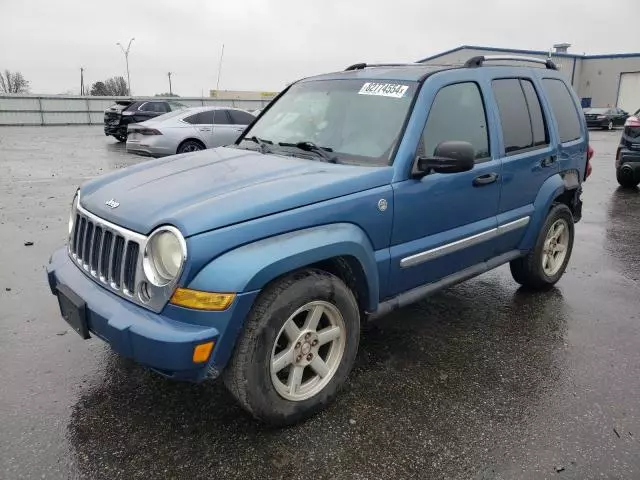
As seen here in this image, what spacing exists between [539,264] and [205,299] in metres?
3.31

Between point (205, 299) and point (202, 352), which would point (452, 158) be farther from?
point (202, 352)

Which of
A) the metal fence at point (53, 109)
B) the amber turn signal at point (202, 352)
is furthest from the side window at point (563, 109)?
the metal fence at point (53, 109)

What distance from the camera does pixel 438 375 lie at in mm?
3355

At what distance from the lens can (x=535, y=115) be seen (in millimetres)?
4355

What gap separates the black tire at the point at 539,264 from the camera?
179 inches

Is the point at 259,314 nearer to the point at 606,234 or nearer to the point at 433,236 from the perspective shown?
the point at 433,236

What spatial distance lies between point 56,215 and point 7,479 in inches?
224

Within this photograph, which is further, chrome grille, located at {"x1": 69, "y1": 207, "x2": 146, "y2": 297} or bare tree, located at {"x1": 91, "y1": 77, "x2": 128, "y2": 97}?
bare tree, located at {"x1": 91, "y1": 77, "x2": 128, "y2": 97}

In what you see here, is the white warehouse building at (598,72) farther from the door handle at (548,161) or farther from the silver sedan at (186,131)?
the door handle at (548,161)

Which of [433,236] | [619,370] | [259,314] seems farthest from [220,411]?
[619,370]

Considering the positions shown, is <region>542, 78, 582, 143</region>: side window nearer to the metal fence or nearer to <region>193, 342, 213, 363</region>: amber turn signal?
<region>193, 342, 213, 363</region>: amber turn signal

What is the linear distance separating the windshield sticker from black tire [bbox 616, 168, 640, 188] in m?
8.24

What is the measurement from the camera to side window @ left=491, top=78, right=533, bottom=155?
399cm

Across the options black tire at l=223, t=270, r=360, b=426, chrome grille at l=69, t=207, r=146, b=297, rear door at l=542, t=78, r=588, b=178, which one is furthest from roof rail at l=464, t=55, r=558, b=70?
chrome grille at l=69, t=207, r=146, b=297
